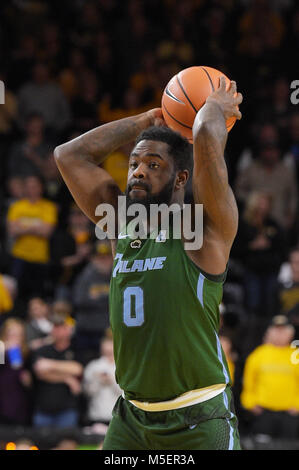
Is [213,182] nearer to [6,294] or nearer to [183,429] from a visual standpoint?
[183,429]

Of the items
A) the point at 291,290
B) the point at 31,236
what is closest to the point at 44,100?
the point at 31,236

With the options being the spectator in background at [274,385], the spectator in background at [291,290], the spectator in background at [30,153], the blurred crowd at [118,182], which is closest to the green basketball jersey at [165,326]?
the spectator in background at [274,385]

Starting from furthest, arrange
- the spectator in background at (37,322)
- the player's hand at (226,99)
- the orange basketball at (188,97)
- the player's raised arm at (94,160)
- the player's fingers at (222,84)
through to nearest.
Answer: the spectator in background at (37,322) → the player's raised arm at (94,160) → the orange basketball at (188,97) → the player's fingers at (222,84) → the player's hand at (226,99)

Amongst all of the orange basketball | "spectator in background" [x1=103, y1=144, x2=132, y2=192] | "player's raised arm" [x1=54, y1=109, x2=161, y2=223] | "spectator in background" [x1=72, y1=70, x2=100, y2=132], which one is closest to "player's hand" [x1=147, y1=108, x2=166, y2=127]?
"player's raised arm" [x1=54, y1=109, x2=161, y2=223]

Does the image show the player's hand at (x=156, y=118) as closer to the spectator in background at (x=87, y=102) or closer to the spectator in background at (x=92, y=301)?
the spectator in background at (x=92, y=301)

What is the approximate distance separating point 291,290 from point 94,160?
554 centimetres

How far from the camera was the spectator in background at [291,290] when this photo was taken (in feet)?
32.4

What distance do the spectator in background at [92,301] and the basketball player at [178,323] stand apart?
17.5 feet

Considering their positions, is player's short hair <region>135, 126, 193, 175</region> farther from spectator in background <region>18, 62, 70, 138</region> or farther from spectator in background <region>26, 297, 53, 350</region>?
spectator in background <region>18, 62, 70, 138</region>

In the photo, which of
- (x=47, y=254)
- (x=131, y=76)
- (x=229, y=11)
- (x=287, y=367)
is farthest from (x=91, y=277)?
(x=229, y=11)

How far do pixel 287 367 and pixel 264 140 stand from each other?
378 cm

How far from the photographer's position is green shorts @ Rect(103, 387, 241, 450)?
4.07 meters

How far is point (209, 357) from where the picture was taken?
4195 millimetres
